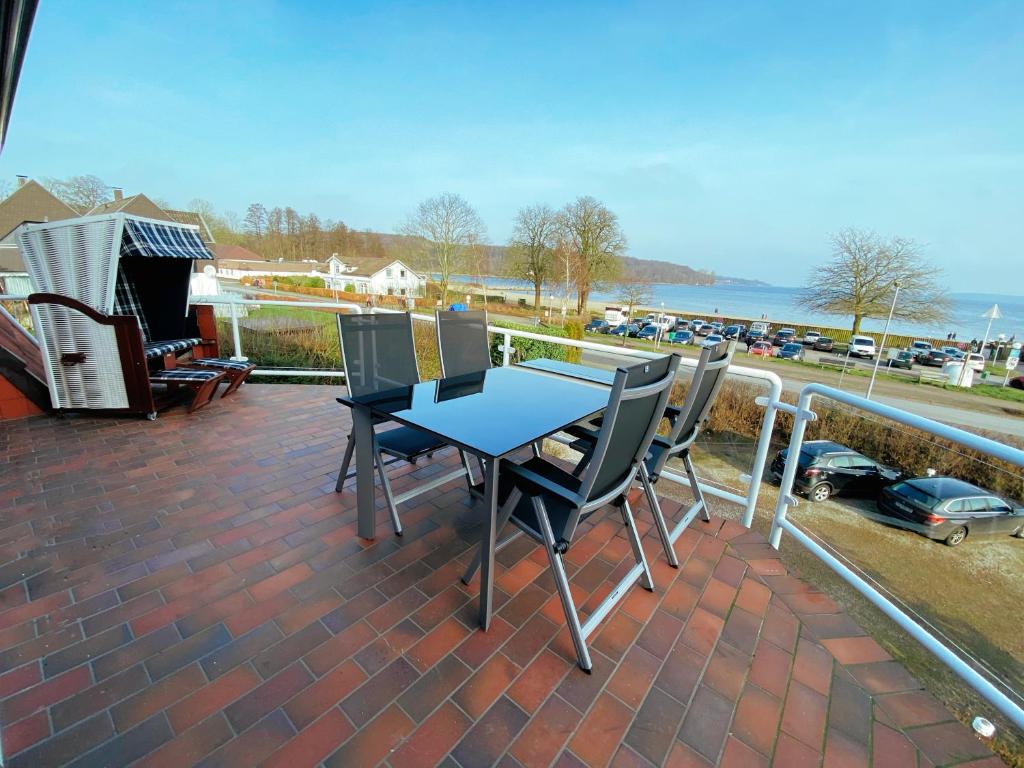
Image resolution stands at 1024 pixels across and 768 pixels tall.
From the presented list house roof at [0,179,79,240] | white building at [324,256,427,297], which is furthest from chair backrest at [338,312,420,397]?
white building at [324,256,427,297]

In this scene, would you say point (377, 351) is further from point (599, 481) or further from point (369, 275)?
point (369, 275)

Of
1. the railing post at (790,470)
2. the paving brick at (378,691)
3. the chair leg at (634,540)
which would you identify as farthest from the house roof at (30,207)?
the railing post at (790,470)

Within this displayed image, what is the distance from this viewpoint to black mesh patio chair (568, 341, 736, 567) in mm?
1999

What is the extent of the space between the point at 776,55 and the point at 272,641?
11.2m

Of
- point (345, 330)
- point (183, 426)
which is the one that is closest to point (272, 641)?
point (345, 330)

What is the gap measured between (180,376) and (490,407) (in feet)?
11.0

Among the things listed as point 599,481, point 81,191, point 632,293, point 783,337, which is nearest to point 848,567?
point 599,481

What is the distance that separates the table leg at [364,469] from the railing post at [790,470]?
7.24ft

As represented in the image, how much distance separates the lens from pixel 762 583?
1988 millimetres

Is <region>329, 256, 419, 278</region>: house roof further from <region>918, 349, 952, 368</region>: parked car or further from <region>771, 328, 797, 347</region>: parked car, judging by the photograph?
<region>918, 349, 952, 368</region>: parked car

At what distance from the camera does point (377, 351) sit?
258cm

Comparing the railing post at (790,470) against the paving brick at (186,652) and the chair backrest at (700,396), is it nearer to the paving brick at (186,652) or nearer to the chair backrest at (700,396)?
the chair backrest at (700,396)

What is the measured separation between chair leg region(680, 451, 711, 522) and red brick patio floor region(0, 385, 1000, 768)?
0.27 feet

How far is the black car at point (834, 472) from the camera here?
204cm
